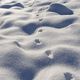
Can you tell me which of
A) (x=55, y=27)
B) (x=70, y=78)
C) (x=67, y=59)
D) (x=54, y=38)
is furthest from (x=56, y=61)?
(x=55, y=27)

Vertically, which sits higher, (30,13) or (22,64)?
(22,64)

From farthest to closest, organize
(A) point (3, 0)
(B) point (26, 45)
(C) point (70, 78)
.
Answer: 1. (A) point (3, 0)
2. (B) point (26, 45)
3. (C) point (70, 78)

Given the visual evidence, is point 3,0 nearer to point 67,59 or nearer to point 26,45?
point 26,45

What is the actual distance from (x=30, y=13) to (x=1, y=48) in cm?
116

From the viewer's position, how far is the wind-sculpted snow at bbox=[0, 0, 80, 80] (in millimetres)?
1926

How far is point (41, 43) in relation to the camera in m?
2.33

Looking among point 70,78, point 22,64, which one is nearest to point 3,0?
point 22,64

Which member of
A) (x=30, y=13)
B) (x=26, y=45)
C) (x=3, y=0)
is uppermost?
(x=26, y=45)

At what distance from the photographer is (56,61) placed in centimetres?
203

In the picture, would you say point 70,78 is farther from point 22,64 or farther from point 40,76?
point 22,64

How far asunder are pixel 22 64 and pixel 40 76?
0.19m

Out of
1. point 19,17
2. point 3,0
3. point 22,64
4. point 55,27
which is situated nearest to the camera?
point 22,64

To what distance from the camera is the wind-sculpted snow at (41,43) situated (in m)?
1.93

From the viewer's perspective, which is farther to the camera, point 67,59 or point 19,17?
point 19,17
